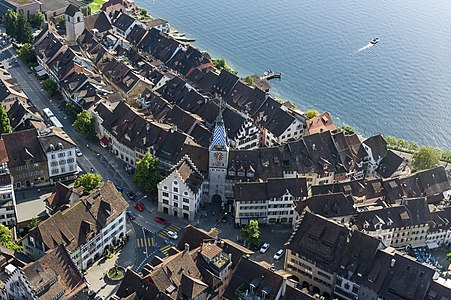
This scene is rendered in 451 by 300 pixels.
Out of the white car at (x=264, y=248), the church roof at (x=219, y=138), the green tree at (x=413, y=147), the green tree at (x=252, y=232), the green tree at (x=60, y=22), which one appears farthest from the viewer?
the green tree at (x=60, y=22)

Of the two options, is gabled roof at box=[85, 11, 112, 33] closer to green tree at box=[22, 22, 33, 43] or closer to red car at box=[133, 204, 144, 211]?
green tree at box=[22, 22, 33, 43]

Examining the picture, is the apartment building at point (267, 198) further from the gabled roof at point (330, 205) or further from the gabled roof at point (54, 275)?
the gabled roof at point (54, 275)

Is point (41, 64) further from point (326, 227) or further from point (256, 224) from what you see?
point (326, 227)

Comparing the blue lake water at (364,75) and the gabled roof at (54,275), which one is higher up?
the blue lake water at (364,75)

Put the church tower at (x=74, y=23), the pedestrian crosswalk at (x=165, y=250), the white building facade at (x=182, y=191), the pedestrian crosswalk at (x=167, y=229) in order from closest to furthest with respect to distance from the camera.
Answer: the pedestrian crosswalk at (x=165, y=250) < the pedestrian crosswalk at (x=167, y=229) < the white building facade at (x=182, y=191) < the church tower at (x=74, y=23)

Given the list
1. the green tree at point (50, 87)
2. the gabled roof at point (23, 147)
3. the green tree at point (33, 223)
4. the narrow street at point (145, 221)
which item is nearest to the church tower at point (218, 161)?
the narrow street at point (145, 221)

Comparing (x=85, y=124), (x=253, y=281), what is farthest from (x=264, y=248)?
(x=85, y=124)

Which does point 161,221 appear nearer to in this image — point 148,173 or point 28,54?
point 148,173
